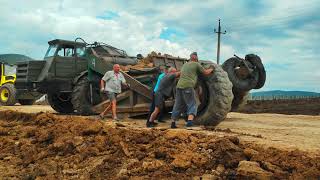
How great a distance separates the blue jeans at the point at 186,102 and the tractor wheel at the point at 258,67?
351 cm

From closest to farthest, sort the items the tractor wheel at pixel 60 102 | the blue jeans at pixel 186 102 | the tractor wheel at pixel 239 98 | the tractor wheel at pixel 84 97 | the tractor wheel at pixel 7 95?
1. the blue jeans at pixel 186 102
2. the tractor wheel at pixel 239 98
3. the tractor wheel at pixel 84 97
4. the tractor wheel at pixel 60 102
5. the tractor wheel at pixel 7 95

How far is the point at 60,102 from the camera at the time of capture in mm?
16844

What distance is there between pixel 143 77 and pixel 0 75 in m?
15.7

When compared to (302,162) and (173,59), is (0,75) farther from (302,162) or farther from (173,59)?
(302,162)

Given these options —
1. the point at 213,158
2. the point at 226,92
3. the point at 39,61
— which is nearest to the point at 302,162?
the point at 213,158

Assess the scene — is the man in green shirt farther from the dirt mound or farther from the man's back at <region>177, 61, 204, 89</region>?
the dirt mound

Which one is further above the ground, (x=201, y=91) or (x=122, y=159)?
(x=201, y=91)

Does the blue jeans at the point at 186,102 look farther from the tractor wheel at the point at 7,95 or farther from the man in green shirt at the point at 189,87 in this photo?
the tractor wheel at the point at 7,95

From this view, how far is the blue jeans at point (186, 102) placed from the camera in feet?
32.3

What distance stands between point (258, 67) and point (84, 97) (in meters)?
5.55

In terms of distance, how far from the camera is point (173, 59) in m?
13.8

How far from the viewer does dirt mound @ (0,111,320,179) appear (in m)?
6.16

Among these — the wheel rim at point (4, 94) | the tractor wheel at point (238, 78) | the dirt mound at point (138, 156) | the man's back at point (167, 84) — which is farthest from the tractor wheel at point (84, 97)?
the wheel rim at point (4, 94)

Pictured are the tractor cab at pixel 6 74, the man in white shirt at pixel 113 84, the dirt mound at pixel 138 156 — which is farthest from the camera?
the tractor cab at pixel 6 74
